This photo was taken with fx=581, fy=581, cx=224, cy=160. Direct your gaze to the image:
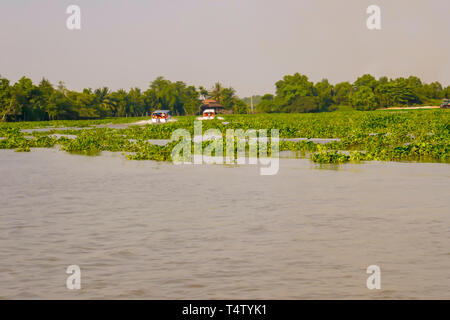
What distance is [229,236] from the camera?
848cm

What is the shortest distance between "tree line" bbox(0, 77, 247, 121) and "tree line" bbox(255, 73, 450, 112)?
13591mm

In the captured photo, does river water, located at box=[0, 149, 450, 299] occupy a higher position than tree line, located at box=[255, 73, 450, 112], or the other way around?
tree line, located at box=[255, 73, 450, 112]

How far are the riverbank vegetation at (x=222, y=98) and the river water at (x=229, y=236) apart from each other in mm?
76906

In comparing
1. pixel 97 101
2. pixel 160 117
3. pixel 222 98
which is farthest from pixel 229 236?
pixel 222 98

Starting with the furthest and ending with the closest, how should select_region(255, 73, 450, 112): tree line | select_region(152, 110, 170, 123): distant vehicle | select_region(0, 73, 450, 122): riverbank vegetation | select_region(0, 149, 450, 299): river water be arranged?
select_region(255, 73, 450, 112): tree line → select_region(0, 73, 450, 122): riverbank vegetation → select_region(152, 110, 170, 123): distant vehicle → select_region(0, 149, 450, 299): river water

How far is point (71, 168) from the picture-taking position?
18.7m

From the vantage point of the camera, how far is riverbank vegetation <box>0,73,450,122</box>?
313 feet

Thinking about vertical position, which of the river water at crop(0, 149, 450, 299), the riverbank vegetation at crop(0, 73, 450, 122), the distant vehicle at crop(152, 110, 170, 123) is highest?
the riverbank vegetation at crop(0, 73, 450, 122)

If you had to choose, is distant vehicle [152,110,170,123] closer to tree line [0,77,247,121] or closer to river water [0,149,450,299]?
tree line [0,77,247,121]

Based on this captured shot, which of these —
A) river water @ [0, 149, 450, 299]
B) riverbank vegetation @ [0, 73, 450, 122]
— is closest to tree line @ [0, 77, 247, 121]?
riverbank vegetation @ [0, 73, 450, 122]

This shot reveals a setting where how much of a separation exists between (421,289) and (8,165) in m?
16.8

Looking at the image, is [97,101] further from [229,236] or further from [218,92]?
[229,236]

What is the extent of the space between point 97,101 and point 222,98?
109 feet
